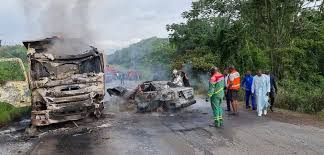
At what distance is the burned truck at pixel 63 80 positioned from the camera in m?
12.1

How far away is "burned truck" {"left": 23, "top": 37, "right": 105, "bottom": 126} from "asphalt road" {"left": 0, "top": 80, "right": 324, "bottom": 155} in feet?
2.58

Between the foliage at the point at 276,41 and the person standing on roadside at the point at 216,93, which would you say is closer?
the person standing on roadside at the point at 216,93

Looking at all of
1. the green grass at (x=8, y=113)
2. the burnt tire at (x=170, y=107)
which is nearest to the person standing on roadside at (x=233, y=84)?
the burnt tire at (x=170, y=107)

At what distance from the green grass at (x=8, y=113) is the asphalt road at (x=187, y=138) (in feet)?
11.7

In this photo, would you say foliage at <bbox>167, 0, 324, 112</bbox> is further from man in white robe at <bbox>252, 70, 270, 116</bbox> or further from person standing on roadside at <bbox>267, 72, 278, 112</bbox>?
man in white robe at <bbox>252, 70, 270, 116</bbox>

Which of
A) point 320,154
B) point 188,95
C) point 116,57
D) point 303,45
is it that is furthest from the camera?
point 116,57

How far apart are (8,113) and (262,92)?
9.03 metres

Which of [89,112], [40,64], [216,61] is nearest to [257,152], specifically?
[89,112]

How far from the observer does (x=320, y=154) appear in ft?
25.0

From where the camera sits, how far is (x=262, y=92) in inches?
521

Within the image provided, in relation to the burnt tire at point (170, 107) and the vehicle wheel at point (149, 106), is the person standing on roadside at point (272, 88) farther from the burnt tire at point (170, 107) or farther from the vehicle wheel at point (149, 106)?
the vehicle wheel at point (149, 106)

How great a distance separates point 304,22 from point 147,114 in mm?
10378

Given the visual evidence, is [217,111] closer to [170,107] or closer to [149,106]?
[170,107]

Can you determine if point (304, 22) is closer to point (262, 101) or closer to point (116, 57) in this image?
point (262, 101)
